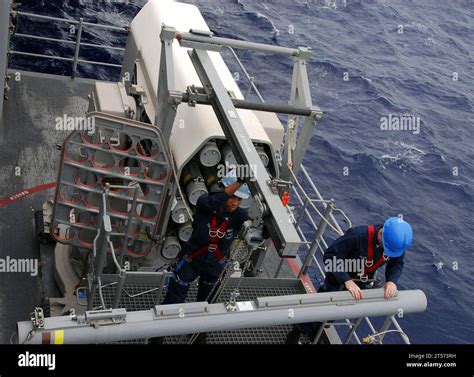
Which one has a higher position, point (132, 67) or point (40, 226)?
point (132, 67)

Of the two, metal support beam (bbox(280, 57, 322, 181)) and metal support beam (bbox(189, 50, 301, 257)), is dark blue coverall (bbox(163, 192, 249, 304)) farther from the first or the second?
metal support beam (bbox(280, 57, 322, 181))

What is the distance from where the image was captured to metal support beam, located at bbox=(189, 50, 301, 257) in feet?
23.5

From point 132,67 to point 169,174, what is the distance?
12.1 feet

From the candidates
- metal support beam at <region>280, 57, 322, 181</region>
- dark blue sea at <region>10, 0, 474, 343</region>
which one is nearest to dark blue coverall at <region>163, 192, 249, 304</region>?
metal support beam at <region>280, 57, 322, 181</region>

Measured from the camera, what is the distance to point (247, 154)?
830cm

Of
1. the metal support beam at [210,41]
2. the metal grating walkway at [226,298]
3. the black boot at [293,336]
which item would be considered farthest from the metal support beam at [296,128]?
the black boot at [293,336]

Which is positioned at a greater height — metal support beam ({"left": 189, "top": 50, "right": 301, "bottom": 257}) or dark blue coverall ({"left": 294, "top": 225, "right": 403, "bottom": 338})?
metal support beam ({"left": 189, "top": 50, "right": 301, "bottom": 257})

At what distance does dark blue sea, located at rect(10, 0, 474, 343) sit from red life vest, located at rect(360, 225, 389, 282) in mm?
8545

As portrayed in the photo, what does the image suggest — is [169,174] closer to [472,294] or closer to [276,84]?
[472,294]

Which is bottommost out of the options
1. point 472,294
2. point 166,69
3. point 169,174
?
point 472,294

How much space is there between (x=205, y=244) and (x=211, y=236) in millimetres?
173

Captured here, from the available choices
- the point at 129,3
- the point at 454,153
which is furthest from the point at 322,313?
the point at 129,3

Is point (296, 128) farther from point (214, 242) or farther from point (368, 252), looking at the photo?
point (214, 242)

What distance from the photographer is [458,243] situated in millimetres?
19969
